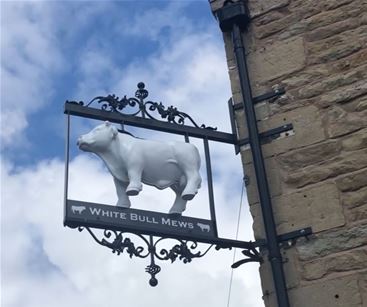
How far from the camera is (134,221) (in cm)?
404

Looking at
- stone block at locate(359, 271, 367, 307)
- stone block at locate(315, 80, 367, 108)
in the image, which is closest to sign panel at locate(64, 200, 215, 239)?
stone block at locate(359, 271, 367, 307)

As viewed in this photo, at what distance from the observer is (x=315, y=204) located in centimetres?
430

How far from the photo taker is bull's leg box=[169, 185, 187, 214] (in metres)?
4.22

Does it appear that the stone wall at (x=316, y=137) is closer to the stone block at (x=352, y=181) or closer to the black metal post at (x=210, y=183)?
the stone block at (x=352, y=181)

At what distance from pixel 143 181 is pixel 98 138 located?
0.35 metres

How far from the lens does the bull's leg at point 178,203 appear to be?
422cm

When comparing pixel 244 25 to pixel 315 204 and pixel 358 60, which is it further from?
pixel 315 204

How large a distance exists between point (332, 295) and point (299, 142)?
3.14 ft

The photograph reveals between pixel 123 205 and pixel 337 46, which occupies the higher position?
pixel 337 46

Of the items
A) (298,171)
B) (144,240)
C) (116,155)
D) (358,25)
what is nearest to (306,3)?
(358,25)

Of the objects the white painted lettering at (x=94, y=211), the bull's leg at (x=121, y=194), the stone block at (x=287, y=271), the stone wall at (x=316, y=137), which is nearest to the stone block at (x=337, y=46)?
the stone wall at (x=316, y=137)

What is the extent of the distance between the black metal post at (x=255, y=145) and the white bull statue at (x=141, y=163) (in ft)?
1.25

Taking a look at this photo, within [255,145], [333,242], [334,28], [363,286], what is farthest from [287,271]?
[334,28]

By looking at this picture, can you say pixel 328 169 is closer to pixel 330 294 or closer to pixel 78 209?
pixel 330 294
